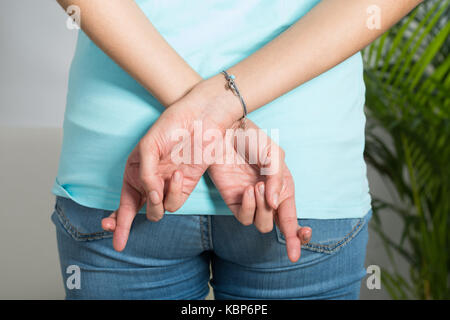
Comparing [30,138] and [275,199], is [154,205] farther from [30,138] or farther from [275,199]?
[30,138]

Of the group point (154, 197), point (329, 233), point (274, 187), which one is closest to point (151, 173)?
point (154, 197)

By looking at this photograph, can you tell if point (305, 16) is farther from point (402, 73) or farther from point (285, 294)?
point (402, 73)

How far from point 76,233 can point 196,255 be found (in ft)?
0.52

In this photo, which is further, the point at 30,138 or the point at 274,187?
the point at 30,138

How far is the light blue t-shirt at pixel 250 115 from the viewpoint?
48 centimetres

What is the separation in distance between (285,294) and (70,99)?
0.38 m

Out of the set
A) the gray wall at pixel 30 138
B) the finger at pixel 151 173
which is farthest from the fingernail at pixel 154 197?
the gray wall at pixel 30 138

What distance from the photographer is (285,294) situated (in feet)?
1.72

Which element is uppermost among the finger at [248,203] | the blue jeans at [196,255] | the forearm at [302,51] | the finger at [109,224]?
the forearm at [302,51]

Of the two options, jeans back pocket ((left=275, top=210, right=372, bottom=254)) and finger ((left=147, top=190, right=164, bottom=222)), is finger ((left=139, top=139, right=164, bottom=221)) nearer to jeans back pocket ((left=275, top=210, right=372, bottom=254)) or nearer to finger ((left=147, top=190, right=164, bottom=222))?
finger ((left=147, top=190, right=164, bottom=222))

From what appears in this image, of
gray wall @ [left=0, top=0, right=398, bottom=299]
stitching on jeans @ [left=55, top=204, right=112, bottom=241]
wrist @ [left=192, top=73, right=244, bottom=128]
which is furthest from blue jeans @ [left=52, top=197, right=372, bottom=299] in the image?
gray wall @ [left=0, top=0, right=398, bottom=299]

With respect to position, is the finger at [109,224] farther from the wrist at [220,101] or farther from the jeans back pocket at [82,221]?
the wrist at [220,101]

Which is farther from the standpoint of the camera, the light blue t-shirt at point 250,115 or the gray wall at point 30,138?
the gray wall at point 30,138

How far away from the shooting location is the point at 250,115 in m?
0.48
